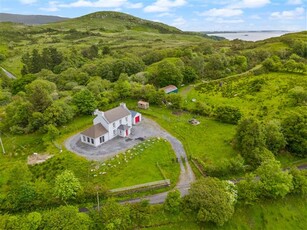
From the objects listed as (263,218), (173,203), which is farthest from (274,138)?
(173,203)

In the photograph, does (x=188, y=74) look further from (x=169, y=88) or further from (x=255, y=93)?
(x=255, y=93)

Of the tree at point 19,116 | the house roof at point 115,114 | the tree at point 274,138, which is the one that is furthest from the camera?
the tree at point 19,116

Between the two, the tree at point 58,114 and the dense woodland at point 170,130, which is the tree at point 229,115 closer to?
the dense woodland at point 170,130

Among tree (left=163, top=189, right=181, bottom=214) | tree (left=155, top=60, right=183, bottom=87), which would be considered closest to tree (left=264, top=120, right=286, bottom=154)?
tree (left=163, top=189, right=181, bottom=214)

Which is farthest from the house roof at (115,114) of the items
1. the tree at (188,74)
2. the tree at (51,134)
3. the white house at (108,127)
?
the tree at (188,74)

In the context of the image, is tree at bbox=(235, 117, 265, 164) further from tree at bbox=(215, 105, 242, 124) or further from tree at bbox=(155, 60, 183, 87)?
tree at bbox=(155, 60, 183, 87)

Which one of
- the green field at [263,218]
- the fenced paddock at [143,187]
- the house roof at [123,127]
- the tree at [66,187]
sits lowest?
the green field at [263,218]
